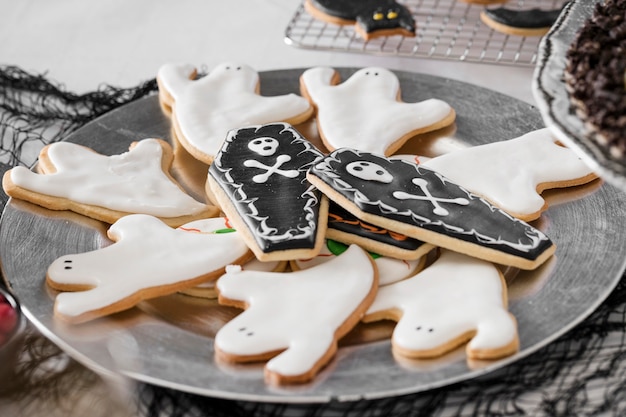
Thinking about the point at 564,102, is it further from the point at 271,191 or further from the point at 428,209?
the point at 271,191

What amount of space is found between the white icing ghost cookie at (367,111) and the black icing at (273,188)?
11 cm

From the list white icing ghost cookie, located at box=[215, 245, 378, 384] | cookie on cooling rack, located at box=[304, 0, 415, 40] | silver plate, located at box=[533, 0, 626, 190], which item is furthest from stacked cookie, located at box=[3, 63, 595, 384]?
cookie on cooling rack, located at box=[304, 0, 415, 40]

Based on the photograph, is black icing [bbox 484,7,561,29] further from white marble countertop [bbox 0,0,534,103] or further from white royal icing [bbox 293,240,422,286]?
white royal icing [bbox 293,240,422,286]

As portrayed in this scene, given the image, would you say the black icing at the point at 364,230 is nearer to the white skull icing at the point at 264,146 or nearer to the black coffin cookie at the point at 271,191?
the black coffin cookie at the point at 271,191

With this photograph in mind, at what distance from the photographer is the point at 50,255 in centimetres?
134

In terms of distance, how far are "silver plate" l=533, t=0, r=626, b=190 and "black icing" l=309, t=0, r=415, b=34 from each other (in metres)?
0.56

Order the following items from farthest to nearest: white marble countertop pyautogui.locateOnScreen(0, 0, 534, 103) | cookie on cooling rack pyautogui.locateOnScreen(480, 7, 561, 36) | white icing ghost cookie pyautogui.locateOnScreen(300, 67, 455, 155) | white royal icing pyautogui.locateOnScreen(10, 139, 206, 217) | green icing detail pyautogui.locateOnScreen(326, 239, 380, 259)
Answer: white marble countertop pyautogui.locateOnScreen(0, 0, 534, 103)
cookie on cooling rack pyautogui.locateOnScreen(480, 7, 561, 36)
white icing ghost cookie pyautogui.locateOnScreen(300, 67, 455, 155)
white royal icing pyautogui.locateOnScreen(10, 139, 206, 217)
green icing detail pyautogui.locateOnScreen(326, 239, 380, 259)

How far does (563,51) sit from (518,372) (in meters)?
0.45

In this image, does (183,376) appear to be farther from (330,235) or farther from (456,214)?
(456,214)

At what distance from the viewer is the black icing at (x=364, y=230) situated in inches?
50.5

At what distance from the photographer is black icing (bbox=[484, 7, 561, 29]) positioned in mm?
1912

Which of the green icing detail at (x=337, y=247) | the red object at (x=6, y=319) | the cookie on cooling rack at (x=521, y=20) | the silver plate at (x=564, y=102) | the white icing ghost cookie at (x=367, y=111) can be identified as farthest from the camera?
the cookie on cooling rack at (x=521, y=20)

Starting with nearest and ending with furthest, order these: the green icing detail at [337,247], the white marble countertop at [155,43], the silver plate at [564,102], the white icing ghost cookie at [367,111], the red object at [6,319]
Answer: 1. the silver plate at [564,102]
2. the red object at [6,319]
3. the green icing detail at [337,247]
4. the white icing ghost cookie at [367,111]
5. the white marble countertop at [155,43]

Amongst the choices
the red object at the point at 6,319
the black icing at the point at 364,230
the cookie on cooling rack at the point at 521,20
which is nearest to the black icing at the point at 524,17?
the cookie on cooling rack at the point at 521,20
